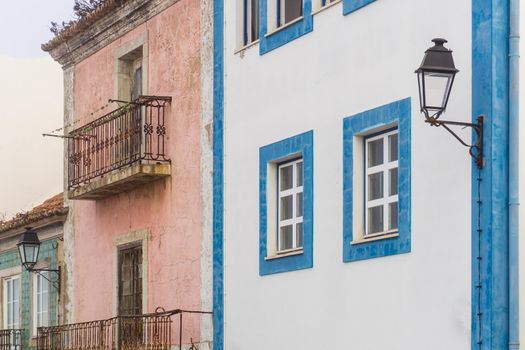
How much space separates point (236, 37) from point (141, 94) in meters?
3.44

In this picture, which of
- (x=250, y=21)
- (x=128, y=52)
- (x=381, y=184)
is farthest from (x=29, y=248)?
(x=381, y=184)

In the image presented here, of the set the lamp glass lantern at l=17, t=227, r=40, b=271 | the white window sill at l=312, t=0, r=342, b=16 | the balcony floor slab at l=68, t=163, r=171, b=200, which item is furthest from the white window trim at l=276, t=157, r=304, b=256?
the lamp glass lantern at l=17, t=227, r=40, b=271

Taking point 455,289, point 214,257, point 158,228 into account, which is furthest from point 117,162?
point 455,289

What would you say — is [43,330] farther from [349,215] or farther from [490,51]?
[490,51]

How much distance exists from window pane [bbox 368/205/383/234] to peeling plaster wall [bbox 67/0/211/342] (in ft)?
12.7

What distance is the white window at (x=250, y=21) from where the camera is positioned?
61.4 feet

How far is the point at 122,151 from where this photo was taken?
20969mm

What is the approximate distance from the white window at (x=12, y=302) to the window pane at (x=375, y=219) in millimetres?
11615

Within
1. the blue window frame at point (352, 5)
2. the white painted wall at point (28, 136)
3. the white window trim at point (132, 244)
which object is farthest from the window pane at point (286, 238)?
the white painted wall at point (28, 136)

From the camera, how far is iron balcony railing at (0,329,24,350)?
25.5 metres

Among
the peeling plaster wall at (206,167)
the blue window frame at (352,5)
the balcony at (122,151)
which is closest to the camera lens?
the blue window frame at (352,5)

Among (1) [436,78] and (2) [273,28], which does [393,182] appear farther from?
(2) [273,28]

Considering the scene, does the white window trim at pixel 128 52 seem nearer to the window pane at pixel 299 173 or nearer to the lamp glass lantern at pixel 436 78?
the window pane at pixel 299 173

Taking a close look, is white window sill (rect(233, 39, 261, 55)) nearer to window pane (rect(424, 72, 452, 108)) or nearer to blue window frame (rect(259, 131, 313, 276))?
blue window frame (rect(259, 131, 313, 276))
